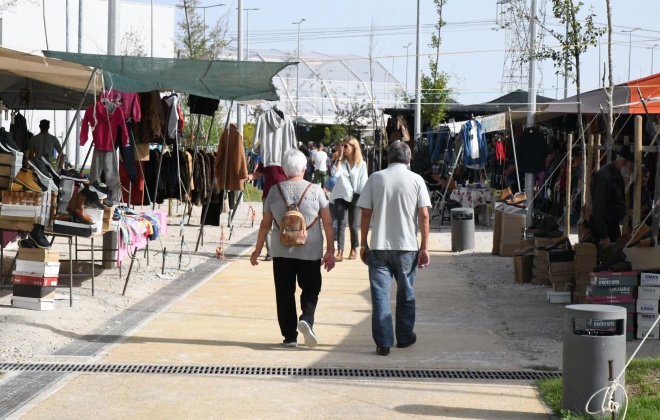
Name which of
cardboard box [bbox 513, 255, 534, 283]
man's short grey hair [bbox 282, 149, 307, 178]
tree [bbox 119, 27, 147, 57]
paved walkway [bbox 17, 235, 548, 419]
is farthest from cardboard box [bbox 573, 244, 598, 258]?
tree [bbox 119, 27, 147, 57]

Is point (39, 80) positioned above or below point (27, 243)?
above

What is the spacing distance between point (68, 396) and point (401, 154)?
3756 mm

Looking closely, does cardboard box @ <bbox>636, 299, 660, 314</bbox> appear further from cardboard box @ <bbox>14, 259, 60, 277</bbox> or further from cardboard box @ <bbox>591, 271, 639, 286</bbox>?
cardboard box @ <bbox>14, 259, 60, 277</bbox>

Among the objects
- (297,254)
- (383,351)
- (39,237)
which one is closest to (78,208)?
(39,237)

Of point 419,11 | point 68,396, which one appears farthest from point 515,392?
point 419,11

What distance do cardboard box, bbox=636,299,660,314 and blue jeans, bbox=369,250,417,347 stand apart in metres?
2.33

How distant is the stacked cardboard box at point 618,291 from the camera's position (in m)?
10.3

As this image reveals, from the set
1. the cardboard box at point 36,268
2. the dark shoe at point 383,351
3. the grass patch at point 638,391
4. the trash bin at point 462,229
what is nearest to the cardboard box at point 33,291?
the cardboard box at point 36,268

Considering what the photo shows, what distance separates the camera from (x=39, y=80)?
14016 mm

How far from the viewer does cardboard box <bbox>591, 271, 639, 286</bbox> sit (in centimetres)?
1034

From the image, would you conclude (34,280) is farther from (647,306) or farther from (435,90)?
(435,90)

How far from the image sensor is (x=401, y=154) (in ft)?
31.8

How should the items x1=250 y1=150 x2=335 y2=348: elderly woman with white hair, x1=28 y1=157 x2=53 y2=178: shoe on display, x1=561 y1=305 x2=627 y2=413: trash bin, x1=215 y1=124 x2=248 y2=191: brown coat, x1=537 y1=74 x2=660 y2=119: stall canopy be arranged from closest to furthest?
1. x1=561 y1=305 x2=627 y2=413: trash bin
2. x1=250 y1=150 x2=335 y2=348: elderly woman with white hair
3. x1=28 y1=157 x2=53 y2=178: shoe on display
4. x1=537 y1=74 x2=660 y2=119: stall canopy
5. x1=215 y1=124 x2=248 y2=191: brown coat

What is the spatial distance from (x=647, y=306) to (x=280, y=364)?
3776 millimetres
